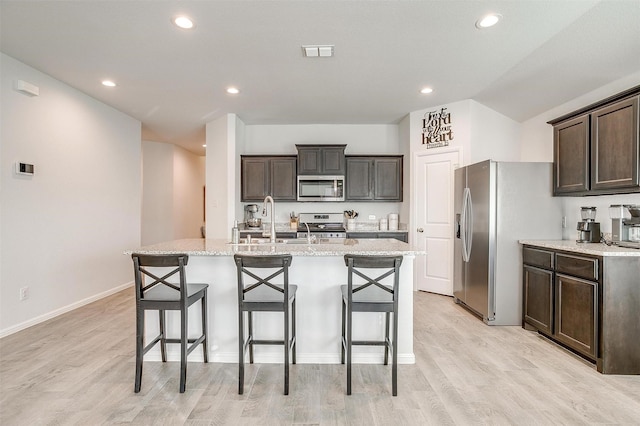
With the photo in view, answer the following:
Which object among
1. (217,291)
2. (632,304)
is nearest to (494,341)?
(632,304)

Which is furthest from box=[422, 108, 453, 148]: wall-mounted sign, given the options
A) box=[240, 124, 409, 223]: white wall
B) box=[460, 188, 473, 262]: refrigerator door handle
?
box=[460, 188, 473, 262]: refrigerator door handle

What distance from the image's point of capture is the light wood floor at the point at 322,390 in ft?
6.43

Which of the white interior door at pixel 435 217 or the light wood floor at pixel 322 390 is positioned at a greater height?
the white interior door at pixel 435 217

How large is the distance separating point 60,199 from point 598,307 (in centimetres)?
569

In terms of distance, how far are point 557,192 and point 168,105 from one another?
5.15 metres

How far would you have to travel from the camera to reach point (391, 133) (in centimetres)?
575

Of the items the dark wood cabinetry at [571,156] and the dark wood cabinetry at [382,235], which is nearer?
the dark wood cabinetry at [571,156]

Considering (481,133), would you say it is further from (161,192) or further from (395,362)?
(161,192)

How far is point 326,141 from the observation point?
5773 millimetres

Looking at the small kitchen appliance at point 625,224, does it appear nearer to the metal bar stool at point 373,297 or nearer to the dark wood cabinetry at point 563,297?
the dark wood cabinetry at point 563,297

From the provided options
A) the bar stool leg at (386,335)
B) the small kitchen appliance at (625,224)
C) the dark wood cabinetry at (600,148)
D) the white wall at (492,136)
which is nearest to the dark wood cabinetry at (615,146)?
the dark wood cabinetry at (600,148)

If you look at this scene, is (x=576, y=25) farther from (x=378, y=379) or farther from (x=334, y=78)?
(x=378, y=379)

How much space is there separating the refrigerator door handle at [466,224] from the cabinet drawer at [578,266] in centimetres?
103

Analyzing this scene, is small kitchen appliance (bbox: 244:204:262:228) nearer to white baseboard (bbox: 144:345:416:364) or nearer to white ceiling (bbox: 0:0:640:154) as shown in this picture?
white ceiling (bbox: 0:0:640:154)
